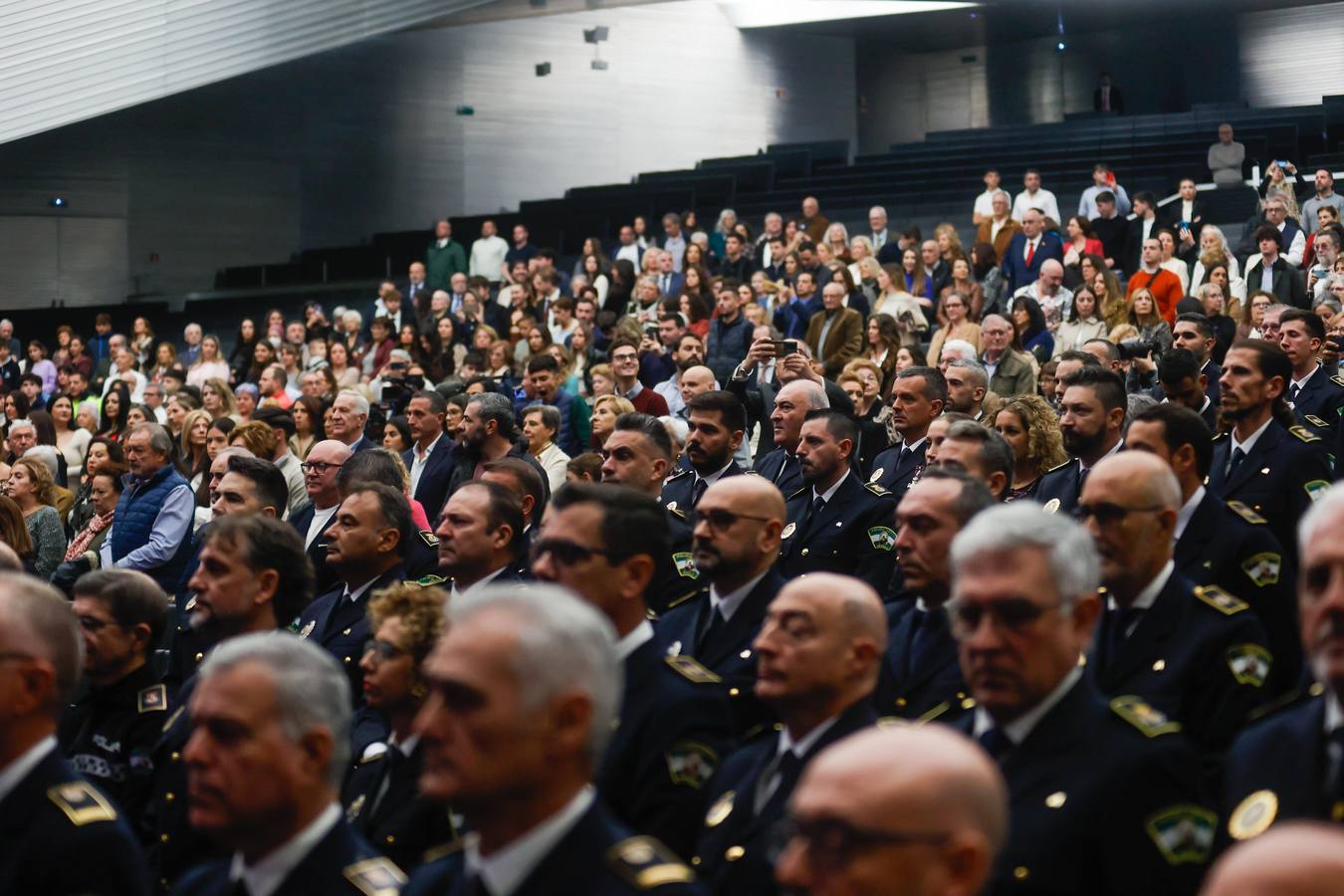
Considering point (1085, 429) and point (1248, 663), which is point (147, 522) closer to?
point (1085, 429)

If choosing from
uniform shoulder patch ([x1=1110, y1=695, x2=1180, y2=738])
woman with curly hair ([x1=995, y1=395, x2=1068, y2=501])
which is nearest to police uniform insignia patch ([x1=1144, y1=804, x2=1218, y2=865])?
uniform shoulder patch ([x1=1110, y1=695, x2=1180, y2=738])

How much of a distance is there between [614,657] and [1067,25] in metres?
22.9

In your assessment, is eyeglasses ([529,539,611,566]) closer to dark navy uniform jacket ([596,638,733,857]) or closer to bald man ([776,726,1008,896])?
dark navy uniform jacket ([596,638,733,857])

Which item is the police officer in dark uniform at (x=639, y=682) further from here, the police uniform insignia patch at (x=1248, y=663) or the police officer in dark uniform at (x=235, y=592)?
the police uniform insignia patch at (x=1248, y=663)

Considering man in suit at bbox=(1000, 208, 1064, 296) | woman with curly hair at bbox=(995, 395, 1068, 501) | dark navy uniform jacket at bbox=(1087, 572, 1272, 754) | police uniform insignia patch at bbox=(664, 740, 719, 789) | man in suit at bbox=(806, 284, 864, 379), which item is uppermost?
man in suit at bbox=(1000, 208, 1064, 296)

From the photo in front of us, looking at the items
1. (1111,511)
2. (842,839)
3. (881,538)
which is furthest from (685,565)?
(842,839)

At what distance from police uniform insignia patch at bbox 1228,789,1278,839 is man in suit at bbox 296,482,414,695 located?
2651 mm

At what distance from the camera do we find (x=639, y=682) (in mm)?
3133

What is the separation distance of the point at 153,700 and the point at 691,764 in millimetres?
1493

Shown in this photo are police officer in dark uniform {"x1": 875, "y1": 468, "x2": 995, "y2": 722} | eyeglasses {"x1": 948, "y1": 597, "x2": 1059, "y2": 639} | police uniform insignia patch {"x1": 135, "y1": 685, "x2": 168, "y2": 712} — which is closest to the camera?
eyeglasses {"x1": 948, "y1": 597, "x2": 1059, "y2": 639}

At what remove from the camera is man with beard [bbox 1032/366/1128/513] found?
4.98 metres

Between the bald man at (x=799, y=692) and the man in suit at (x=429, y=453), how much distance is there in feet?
14.9

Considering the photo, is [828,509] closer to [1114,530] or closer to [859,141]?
[1114,530]

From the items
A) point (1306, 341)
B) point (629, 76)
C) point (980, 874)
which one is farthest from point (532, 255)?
point (980, 874)
